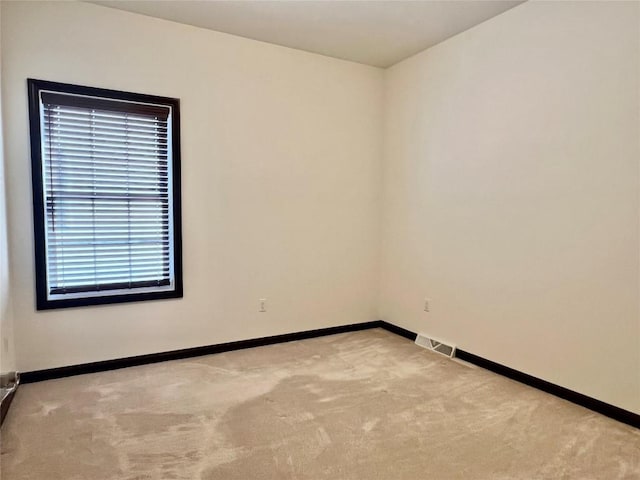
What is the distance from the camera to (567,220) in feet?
9.29

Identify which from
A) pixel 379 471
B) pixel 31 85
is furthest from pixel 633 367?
pixel 31 85

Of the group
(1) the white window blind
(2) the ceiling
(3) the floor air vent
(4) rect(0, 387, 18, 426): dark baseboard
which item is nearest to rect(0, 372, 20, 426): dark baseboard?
(4) rect(0, 387, 18, 426): dark baseboard

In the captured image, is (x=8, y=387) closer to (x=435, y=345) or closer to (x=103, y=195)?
(x=103, y=195)

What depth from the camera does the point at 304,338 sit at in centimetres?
418

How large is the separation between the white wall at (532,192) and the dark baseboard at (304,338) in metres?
0.06

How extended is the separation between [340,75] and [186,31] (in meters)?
1.50

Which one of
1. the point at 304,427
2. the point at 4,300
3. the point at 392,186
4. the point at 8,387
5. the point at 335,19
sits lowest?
the point at 304,427

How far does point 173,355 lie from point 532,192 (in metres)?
3.10

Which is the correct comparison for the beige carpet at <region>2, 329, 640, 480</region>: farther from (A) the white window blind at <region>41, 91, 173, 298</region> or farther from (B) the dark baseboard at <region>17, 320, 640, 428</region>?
(A) the white window blind at <region>41, 91, 173, 298</region>

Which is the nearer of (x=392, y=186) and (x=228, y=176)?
(x=228, y=176)

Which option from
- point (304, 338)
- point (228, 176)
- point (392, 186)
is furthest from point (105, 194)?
point (392, 186)

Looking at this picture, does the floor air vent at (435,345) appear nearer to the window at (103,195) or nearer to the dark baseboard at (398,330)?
the dark baseboard at (398,330)

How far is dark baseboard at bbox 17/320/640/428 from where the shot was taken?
265cm

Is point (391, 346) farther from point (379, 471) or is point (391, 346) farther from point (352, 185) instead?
point (379, 471)
